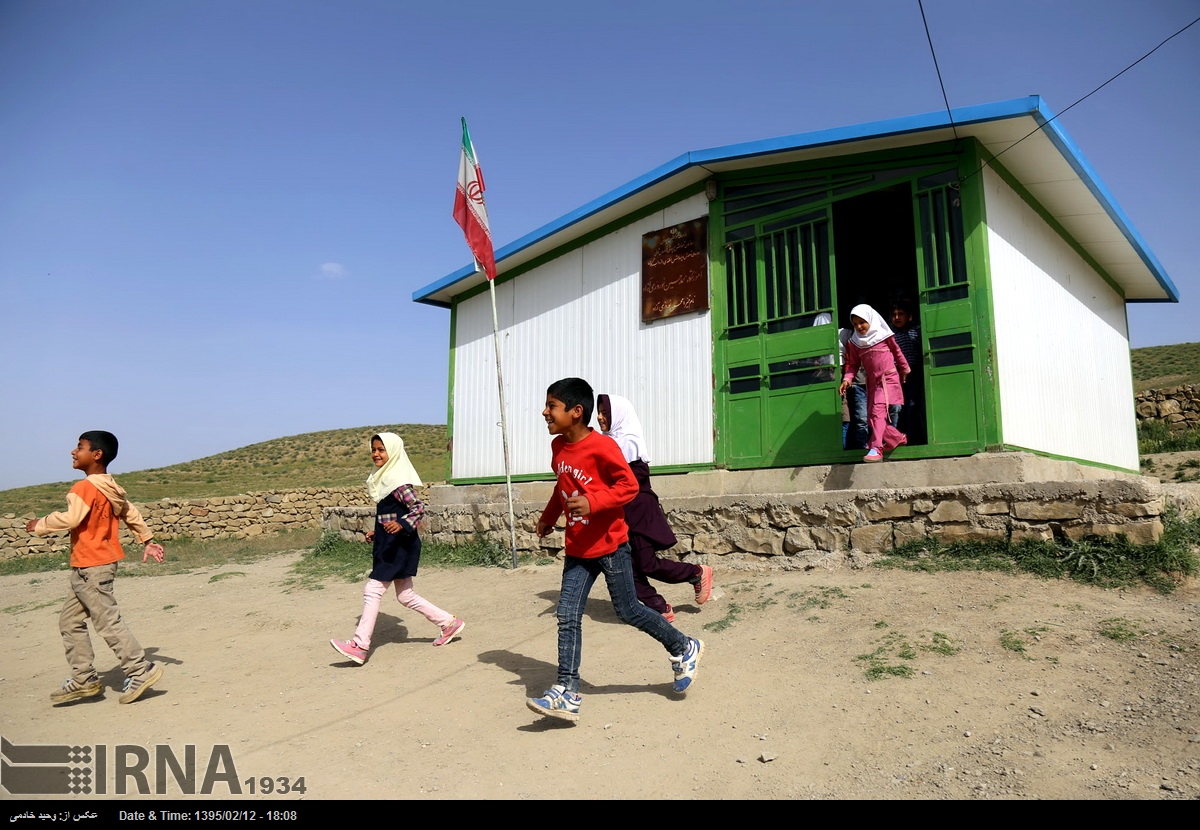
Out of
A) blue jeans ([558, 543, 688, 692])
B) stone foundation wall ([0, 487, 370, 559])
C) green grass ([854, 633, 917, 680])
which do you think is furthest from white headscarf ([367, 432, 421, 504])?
stone foundation wall ([0, 487, 370, 559])

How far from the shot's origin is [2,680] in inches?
229

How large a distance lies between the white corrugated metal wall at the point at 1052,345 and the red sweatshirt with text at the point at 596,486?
447cm

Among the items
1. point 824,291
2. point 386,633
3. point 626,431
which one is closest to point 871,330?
point 824,291

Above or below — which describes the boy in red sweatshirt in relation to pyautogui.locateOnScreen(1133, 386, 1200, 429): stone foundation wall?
below

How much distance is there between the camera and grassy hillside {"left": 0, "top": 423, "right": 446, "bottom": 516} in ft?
92.9

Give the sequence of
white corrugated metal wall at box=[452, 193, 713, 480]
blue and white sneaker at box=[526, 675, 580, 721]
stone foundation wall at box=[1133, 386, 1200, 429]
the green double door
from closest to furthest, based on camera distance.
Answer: blue and white sneaker at box=[526, 675, 580, 721] → the green double door → white corrugated metal wall at box=[452, 193, 713, 480] → stone foundation wall at box=[1133, 386, 1200, 429]

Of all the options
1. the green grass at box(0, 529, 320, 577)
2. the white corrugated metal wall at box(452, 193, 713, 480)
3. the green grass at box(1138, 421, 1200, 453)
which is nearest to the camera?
the white corrugated metal wall at box(452, 193, 713, 480)

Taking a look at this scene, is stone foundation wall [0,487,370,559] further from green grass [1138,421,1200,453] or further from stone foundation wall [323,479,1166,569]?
green grass [1138,421,1200,453]

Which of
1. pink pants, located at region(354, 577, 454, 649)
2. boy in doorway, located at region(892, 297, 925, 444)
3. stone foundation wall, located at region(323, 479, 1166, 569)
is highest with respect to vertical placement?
boy in doorway, located at region(892, 297, 925, 444)

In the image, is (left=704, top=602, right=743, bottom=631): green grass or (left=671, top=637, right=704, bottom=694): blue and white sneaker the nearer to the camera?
(left=671, top=637, right=704, bottom=694): blue and white sneaker

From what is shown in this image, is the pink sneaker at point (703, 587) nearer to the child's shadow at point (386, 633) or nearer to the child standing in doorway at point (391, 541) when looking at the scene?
the child standing in doorway at point (391, 541)

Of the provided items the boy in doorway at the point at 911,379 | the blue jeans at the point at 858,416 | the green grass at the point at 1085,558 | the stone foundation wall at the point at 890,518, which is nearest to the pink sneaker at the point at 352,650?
the stone foundation wall at the point at 890,518

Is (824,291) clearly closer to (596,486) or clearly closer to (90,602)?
(596,486)
